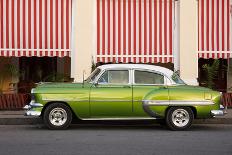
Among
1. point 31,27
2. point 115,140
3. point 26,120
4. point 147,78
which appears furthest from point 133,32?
point 115,140

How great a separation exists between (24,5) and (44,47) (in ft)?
4.92

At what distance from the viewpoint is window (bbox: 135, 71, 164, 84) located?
546 inches

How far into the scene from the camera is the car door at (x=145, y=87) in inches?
536

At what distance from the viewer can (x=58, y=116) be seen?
1374 centimetres

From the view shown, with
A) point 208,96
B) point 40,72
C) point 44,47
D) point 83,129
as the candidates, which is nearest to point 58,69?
point 40,72

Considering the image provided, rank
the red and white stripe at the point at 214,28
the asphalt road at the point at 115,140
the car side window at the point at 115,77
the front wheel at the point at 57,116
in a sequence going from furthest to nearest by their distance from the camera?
the red and white stripe at the point at 214,28, the car side window at the point at 115,77, the front wheel at the point at 57,116, the asphalt road at the point at 115,140

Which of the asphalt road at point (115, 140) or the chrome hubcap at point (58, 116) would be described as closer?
the asphalt road at point (115, 140)

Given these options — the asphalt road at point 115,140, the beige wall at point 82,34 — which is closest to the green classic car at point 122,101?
the asphalt road at point 115,140

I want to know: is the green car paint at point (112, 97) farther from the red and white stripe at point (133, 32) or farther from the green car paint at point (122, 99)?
the red and white stripe at point (133, 32)

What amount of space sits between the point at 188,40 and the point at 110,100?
230 inches

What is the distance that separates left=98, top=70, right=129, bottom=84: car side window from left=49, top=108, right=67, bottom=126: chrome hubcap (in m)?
1.18

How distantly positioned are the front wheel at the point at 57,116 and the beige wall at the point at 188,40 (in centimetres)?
605

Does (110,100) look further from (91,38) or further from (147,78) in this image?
(91,38)

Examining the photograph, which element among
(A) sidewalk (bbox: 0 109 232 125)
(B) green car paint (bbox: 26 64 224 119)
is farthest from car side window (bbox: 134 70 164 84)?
(A) sidewalk (bbox: 0 109 232 125)
